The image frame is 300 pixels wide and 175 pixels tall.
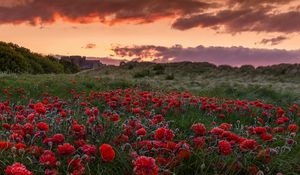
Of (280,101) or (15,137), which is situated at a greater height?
(15,137)

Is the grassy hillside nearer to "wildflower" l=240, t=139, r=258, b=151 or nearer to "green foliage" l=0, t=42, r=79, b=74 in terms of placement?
"green foliage" l=0, t=42, r=79, b=74

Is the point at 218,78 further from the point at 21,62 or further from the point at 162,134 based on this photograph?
the point at 162,134

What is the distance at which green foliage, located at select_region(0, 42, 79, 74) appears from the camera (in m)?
38.1

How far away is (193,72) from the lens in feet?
111

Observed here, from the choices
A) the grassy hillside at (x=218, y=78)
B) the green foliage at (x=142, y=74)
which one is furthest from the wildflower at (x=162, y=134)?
the green foliage at (x=142, y=74)

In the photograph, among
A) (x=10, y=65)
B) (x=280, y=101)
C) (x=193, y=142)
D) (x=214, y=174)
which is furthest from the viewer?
(x=10, y=65)

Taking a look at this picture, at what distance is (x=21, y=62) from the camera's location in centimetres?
3950

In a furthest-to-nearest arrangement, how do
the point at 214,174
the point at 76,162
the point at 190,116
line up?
1. the point at 190,116
2. the point at 214,174
3. the point at 76,162

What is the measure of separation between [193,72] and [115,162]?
29352 mm

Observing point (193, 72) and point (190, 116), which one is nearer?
point (190, 116)

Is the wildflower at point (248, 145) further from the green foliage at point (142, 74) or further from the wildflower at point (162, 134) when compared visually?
the green foliage at point (142, 74)

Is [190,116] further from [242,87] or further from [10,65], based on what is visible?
[10,65]

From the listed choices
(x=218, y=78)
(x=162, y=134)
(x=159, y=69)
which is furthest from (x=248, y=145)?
(x=159, y=69)

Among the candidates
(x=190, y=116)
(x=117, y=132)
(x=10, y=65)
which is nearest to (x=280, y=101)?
(x=190, y=116)
